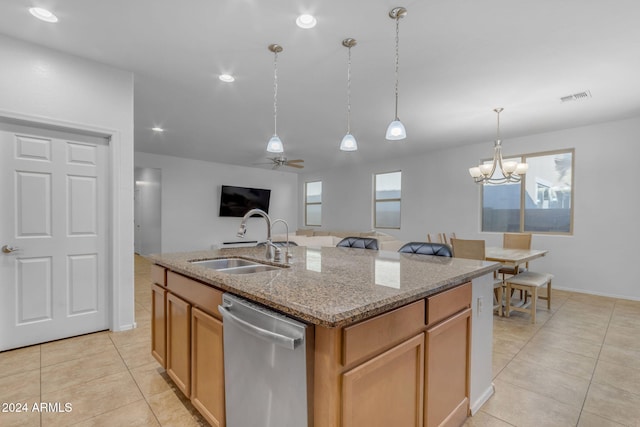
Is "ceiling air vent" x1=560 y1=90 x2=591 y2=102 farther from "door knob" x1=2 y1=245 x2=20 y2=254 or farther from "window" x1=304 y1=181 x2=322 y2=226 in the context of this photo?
"window" x1=304 y1=181 x2=322 y2=226

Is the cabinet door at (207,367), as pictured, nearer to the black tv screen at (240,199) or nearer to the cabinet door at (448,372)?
the cabinet door at (448,372)

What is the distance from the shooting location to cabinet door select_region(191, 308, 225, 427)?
4.71ft

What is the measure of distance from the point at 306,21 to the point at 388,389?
240cm

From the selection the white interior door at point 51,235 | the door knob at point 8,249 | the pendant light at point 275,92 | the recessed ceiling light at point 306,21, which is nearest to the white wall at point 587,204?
the pendant light at point 275,92

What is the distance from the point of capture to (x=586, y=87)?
3.24 m

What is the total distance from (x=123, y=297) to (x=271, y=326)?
256cm

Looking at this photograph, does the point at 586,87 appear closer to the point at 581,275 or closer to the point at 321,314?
the point at 581,275

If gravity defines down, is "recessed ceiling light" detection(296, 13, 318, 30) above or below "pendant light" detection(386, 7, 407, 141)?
above

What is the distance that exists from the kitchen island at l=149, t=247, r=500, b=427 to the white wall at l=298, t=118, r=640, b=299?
4.00 meters

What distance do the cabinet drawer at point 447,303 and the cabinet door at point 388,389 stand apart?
136 millimetres

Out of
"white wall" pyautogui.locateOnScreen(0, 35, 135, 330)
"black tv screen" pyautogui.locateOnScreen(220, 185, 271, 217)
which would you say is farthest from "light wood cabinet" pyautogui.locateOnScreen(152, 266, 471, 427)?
"black tv screen" pyautogui.locateOnScreen(220, 185, 271, 217)

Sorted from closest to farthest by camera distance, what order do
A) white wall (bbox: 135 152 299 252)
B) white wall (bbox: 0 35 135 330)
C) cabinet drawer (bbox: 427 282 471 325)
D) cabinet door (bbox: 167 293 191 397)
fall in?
1. cabinet drawer (bbox: 427 282 471 325)
2. cabinet door (bbox: 167 293 191 397)
3. white wall (bbox: 0 35 135 330)
4. white wall (bbox: 135 152 299 252)

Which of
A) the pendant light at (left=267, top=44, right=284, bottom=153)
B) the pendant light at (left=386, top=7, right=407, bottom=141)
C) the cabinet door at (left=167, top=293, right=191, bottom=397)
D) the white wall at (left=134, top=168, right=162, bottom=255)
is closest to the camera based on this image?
the cabinet door at (left=167, top=293, right=191, bottom=397)

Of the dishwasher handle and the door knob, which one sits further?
the door knob
